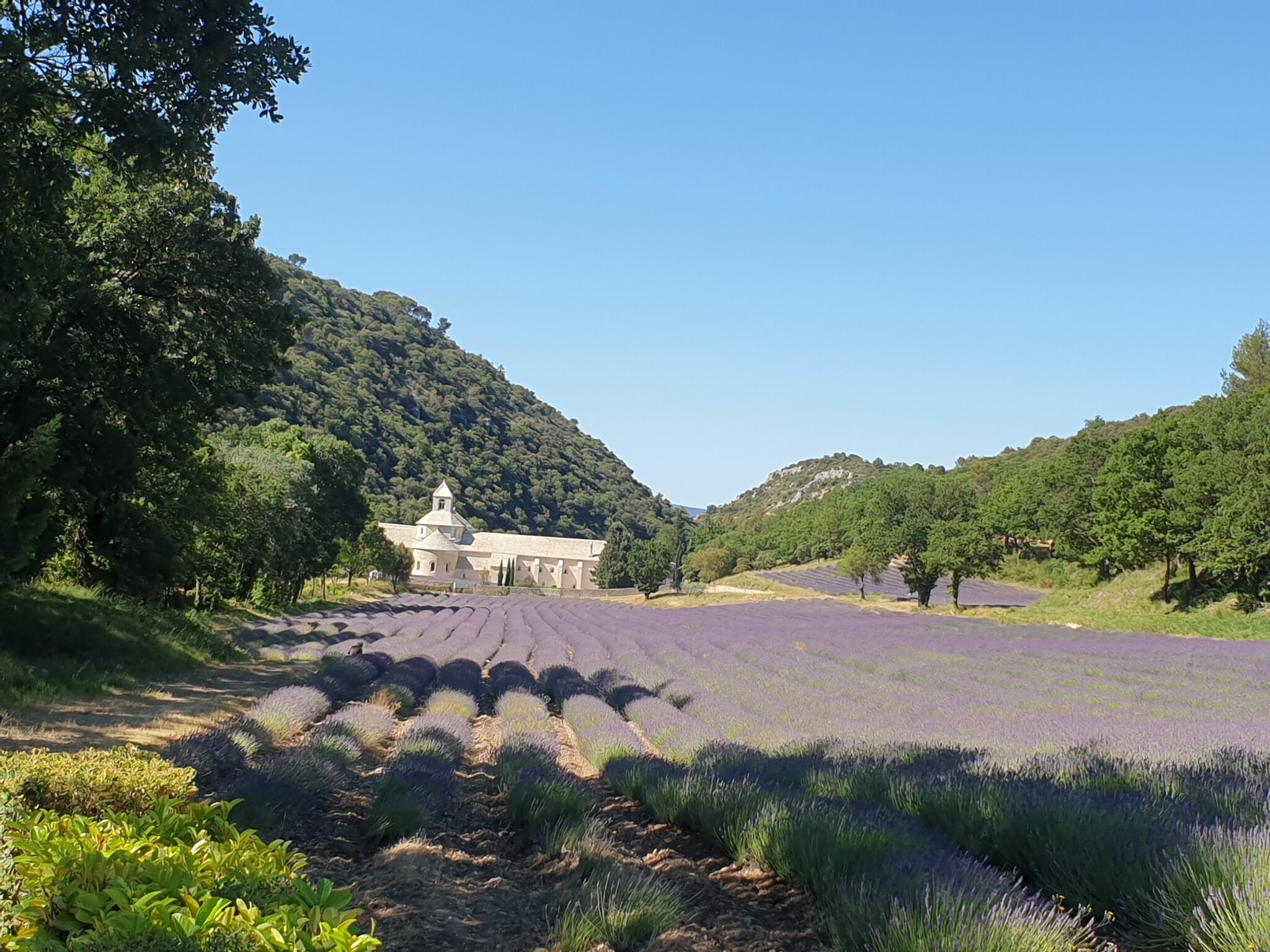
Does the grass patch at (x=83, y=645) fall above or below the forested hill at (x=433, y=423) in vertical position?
below

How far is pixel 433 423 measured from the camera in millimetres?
126438

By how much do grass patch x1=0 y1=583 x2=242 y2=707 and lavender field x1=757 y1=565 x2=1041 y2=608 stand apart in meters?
40.1

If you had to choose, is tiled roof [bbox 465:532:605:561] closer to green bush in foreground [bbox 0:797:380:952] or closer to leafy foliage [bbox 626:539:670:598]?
leafy foliage [bbox 626:539:670:598]

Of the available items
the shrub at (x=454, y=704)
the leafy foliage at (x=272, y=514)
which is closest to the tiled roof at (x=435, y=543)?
the leafy foliage at (x=272, y=514)

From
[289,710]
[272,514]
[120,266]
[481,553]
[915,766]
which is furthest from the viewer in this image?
[481,553]

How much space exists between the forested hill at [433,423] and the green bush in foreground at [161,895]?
77816mm

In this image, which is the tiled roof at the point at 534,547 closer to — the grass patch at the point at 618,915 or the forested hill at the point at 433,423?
the forested hill at the point at 433,423

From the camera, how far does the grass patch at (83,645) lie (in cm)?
1196

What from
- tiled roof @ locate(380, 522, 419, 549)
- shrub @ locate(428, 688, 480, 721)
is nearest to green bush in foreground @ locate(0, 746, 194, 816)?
shrub @ locate(428, 688, 480, 721)

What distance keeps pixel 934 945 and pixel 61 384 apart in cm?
1410

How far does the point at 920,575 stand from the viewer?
4803cm

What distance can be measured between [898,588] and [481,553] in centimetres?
4882

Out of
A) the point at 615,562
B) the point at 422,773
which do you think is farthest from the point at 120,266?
the point at 615,562

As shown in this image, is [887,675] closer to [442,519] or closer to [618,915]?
[618,915]
